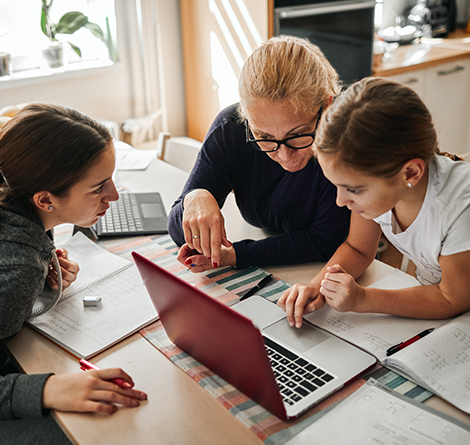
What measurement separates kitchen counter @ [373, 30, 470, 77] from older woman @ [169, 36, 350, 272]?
1.51m

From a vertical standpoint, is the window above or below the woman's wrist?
above

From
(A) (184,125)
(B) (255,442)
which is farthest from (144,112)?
(B) (255,442)

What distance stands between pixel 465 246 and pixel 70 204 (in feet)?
2.67

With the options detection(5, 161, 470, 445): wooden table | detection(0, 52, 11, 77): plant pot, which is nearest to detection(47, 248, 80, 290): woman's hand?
detection(5, 161, 470, 445): wooden table

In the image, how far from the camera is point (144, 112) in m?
2.84

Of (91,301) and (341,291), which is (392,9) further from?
(91,301)

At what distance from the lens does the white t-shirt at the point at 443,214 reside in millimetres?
887


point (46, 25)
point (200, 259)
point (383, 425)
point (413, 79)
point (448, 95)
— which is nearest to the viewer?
point (383, 425)

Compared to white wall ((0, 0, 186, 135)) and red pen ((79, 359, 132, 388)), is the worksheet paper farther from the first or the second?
white wall ((0, 0, 186, 135))

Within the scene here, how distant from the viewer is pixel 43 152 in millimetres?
1006

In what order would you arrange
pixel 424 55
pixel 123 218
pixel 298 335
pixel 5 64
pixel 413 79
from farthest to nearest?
pixel 424 55, pixel 413 79, pixel 5 64, pixel 123 218, pixel 298 335

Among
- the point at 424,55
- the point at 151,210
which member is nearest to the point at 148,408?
the point at 151,210

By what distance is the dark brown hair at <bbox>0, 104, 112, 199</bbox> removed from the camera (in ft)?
3.29

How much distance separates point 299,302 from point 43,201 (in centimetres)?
59
